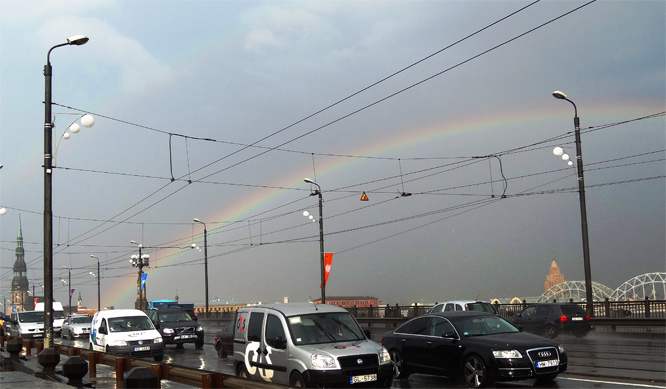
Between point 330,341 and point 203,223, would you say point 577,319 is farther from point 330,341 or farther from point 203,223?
point 203,223

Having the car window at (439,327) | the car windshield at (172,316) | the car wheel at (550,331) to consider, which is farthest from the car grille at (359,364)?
the car windshield at (172,316)

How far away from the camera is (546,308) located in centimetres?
2714

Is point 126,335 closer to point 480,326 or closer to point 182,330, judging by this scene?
point 182,330

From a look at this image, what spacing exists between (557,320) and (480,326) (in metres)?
14.5

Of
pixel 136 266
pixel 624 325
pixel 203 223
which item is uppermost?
pixel 203 223

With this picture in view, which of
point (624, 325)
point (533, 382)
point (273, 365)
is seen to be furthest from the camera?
point (624, 325)

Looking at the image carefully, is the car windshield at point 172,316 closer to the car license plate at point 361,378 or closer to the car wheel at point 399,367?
the car wheel at point 399,367

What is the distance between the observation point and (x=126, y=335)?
22219 millimetres

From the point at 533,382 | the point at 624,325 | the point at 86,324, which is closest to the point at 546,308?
the point at 624,325

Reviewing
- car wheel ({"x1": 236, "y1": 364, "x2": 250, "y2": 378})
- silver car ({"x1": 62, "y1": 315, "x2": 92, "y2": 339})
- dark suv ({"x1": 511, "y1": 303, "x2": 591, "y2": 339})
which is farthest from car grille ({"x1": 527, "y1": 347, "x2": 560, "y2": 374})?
silver car ({"x1": 62, "y1": 315, "x2": 92, "y2": 339})

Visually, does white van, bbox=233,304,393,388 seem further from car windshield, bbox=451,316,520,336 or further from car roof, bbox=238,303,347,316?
car windshield, bbox=451,316,520,336

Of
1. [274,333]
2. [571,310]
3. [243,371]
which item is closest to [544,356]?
[274,333]

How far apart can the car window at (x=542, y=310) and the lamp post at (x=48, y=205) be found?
18.9 m

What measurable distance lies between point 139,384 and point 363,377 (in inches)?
154
